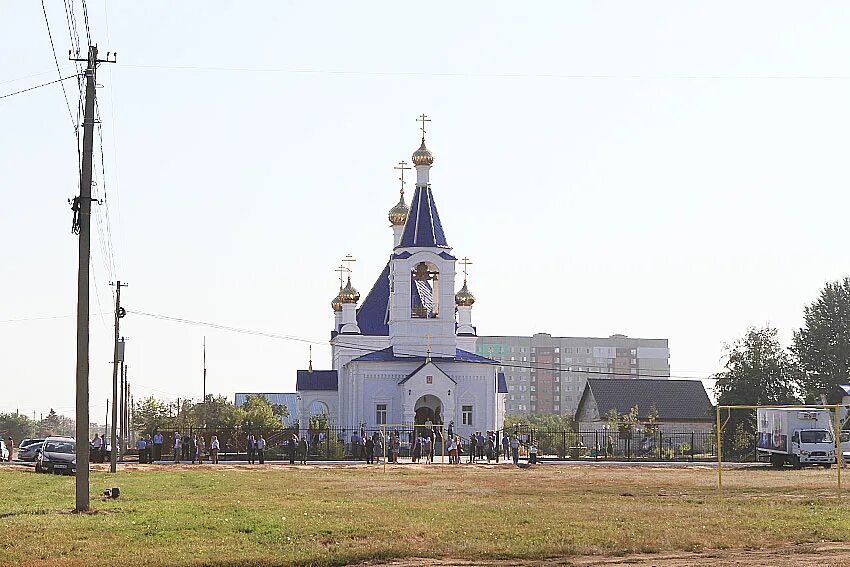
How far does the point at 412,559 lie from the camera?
17500 millimetres

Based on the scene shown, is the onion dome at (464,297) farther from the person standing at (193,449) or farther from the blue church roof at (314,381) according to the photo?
the person standing at (193,449)

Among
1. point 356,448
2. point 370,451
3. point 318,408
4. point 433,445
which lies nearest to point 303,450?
point 370,451

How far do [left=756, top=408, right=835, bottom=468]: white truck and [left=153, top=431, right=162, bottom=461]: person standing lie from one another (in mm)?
24670

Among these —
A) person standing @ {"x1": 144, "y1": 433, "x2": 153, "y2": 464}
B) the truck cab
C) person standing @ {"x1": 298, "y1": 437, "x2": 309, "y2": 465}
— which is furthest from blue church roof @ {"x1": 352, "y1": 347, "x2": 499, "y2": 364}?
the truck cab

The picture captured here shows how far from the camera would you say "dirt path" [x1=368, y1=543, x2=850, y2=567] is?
17.0 meters

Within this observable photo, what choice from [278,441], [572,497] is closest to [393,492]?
[572,497]

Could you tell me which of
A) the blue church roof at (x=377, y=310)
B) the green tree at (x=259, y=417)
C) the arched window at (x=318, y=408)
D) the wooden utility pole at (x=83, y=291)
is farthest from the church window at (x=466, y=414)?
the wooden utility pole at (x=83, y=291)

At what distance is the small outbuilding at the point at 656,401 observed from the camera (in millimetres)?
88188

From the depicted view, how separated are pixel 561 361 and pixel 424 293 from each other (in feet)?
391

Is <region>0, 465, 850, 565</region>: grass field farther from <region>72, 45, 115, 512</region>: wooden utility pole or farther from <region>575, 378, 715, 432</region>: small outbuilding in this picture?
<region>575, 378, 715, 432</region>: small outbuilding

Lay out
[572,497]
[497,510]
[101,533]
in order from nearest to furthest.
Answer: [101,533], [497,510], [572,497]

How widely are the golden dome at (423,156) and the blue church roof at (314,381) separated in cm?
1614

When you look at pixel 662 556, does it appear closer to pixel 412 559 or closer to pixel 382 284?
pixel 412 559

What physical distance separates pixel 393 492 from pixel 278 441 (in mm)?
33897
